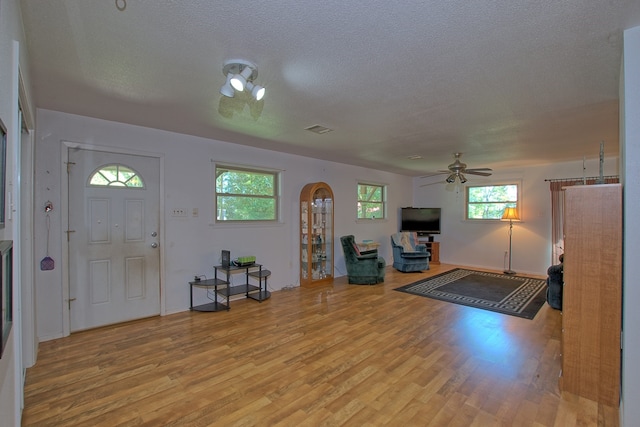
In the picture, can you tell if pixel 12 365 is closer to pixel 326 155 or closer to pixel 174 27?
pixel 174 27

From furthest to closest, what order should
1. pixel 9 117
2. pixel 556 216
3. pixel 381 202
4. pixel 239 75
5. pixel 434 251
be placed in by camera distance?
pixel 434 251
pixel 381 202
pixel 556 216
pixel 239 75
pixel 9 117

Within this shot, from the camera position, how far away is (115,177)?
3.64 metres

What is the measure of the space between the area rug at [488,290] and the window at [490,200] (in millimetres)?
1505

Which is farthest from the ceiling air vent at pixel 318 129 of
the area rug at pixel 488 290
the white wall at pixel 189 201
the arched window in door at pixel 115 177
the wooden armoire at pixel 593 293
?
the area rug at pixel 488 290

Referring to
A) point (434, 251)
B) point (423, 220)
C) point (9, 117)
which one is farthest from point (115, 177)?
point (434, 251)

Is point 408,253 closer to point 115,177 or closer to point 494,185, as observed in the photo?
point 494,185

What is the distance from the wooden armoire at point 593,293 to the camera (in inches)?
83.3

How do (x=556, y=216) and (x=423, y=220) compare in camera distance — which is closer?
(x=556, y=216)

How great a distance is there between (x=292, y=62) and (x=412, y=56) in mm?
831

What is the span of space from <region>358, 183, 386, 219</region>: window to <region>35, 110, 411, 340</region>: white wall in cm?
38

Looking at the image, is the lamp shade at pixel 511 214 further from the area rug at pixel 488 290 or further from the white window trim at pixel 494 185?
the area rug at pixel 488 290

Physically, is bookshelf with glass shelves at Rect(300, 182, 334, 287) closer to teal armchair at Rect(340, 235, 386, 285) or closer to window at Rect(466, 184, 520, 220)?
teal armchair at Rect(340, 235, 386, 285)

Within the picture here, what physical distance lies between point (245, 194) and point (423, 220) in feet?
16.3

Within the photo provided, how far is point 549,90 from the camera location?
8.68 ft
